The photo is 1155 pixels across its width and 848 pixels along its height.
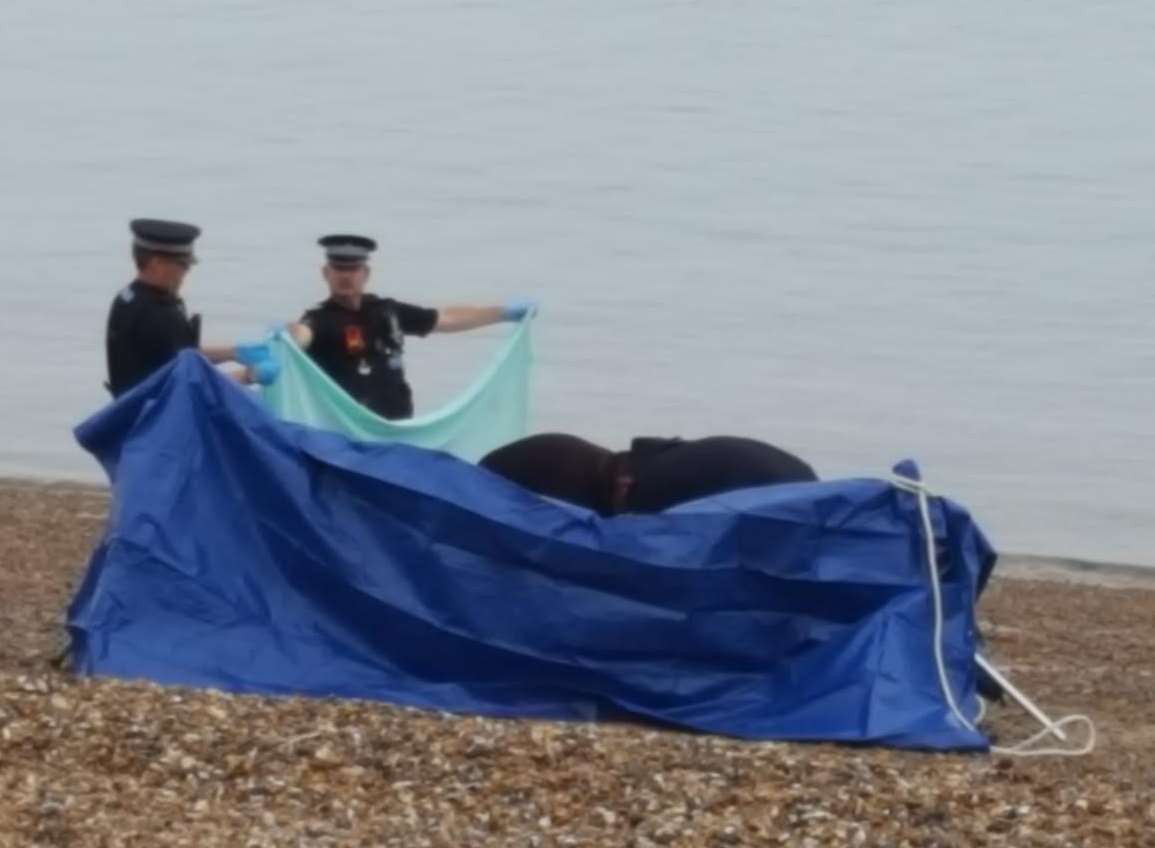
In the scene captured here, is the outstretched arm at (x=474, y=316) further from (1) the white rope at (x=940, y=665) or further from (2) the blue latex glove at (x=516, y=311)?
(1) the white rope at (x=940, y=665)

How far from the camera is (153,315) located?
10102 mm

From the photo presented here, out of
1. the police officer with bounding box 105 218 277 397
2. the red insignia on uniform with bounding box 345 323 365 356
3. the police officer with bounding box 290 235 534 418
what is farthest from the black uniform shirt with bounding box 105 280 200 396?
the red insignia on uniform with bounding box 345 323 365 356

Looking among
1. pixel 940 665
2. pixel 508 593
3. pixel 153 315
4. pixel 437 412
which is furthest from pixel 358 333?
pixel 940 665

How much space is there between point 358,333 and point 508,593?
92.6 inches

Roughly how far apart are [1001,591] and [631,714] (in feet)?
15.4

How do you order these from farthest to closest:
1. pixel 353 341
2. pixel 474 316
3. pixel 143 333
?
1. pixel 474 316
2. pixel 353 341
3. pixel 143 333

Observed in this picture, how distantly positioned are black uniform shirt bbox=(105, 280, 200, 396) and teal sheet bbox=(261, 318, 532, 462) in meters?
0.38

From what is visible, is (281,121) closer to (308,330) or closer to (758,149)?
(758,149)

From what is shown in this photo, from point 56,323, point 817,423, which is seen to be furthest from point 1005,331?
point 56,323

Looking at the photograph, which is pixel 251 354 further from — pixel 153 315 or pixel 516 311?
pixel 516 311

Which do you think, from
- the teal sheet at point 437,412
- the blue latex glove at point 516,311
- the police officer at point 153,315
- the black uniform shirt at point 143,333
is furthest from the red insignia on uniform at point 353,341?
the blue latex glove at point 516,311

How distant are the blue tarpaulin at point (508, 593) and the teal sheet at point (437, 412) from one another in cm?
74

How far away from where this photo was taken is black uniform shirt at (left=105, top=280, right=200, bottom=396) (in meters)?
10.1

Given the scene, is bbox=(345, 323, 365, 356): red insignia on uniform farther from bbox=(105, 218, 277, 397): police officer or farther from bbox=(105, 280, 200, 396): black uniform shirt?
bbox=(105, 280, 200, 396): black uniform shirt
